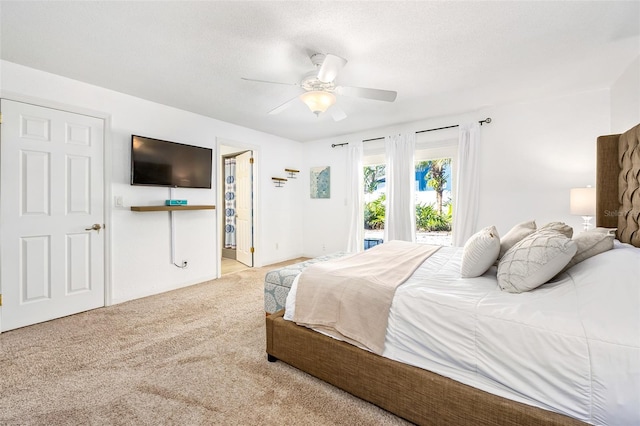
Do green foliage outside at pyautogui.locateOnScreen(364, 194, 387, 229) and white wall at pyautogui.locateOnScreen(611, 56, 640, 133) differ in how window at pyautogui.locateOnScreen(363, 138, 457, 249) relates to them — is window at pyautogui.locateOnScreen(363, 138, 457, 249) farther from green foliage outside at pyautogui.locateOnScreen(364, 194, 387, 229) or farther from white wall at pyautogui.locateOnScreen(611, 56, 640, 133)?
white wall at pyautogui.locateOnScreen(611, 56, 640, 133)

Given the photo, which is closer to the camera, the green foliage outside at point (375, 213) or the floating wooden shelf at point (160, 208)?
the floating wooden shelf at point (160, 208)

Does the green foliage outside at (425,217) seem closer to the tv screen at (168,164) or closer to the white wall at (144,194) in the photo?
the white wall at (144,194)

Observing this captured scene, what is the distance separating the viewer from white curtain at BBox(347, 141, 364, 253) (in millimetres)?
5000

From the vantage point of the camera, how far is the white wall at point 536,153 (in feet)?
10.5

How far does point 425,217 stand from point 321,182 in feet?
6.84

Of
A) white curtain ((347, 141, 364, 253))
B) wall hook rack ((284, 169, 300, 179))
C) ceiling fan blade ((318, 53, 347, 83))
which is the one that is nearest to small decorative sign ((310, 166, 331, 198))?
wall hook rack ((284, 169, 300, 179))

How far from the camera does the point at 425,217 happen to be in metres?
4.58

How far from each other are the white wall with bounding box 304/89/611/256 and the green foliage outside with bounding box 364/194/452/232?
57 cm

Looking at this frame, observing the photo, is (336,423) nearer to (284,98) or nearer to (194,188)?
(284,98)

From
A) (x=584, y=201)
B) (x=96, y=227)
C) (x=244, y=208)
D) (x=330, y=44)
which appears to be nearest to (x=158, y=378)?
(x=96, y=227)

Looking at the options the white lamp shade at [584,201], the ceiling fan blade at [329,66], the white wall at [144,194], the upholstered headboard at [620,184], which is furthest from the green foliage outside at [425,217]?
the ceiling fan blade at [329,66]

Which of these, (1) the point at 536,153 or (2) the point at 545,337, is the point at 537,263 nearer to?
(2) the point at 545,337

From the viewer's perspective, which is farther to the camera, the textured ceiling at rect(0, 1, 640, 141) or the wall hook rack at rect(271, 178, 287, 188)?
the wall hook rack at rect(271, 178, 287, 188)

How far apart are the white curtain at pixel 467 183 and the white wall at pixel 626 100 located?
1.29 meters
